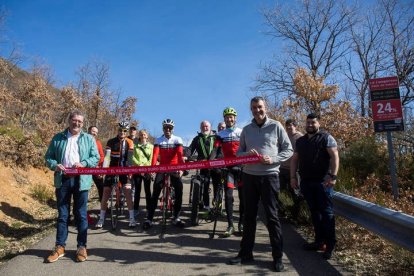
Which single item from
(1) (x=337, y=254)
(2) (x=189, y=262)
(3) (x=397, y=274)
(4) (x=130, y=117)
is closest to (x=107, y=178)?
(2) (x=189, y=262)

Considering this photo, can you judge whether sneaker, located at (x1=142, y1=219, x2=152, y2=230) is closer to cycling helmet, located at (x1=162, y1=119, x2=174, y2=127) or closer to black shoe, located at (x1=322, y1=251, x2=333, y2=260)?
cycling helmet, located at (x1=162, y1=119, x2=174, y2=127)

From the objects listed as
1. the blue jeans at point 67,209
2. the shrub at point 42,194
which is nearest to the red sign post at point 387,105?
the blue jeans at point 67,209

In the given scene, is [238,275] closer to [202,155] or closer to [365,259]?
[365,259]

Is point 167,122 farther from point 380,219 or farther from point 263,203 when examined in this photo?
point 380,219

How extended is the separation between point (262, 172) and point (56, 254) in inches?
126

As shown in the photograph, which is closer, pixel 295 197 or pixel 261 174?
pixel 261 174

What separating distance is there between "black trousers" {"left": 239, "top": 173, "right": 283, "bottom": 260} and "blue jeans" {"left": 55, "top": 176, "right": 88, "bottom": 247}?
2.41 m

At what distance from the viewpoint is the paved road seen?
5.07m

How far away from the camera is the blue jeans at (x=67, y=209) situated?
5793 millimetres

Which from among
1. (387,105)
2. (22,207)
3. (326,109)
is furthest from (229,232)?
(326,109)

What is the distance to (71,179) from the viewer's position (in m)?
5.92

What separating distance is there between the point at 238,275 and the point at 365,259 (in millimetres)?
1889

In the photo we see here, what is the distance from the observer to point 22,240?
7055 millimetres

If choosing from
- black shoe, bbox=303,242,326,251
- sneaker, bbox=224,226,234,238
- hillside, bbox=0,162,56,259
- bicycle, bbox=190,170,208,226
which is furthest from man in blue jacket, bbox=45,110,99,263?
black shoe, bbox=303,242,326,251
